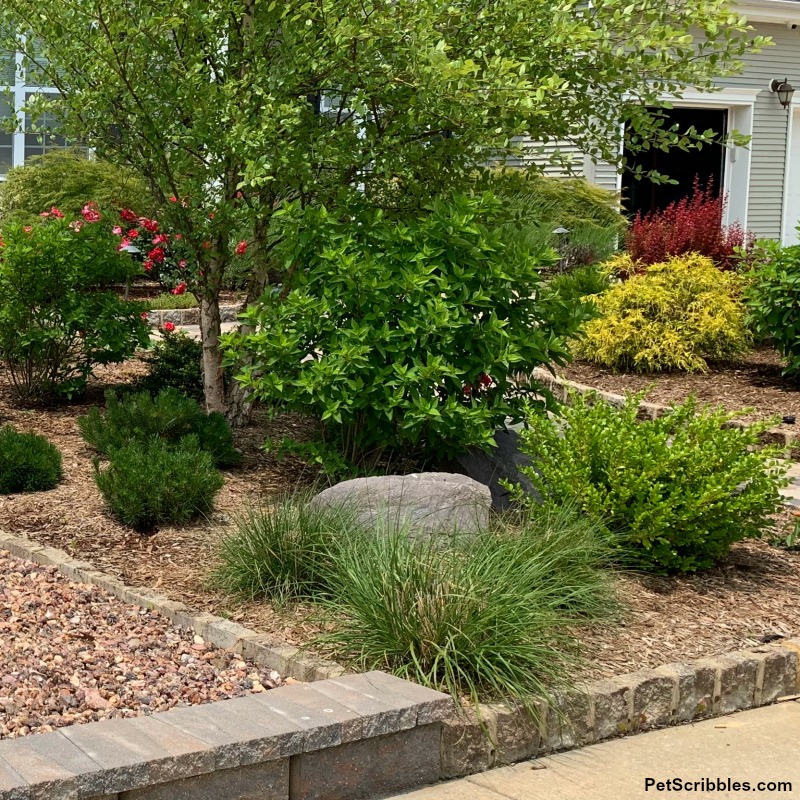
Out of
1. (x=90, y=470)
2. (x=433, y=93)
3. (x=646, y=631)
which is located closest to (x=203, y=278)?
(x=90, y=470)

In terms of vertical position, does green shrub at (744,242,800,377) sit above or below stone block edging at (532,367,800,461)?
above

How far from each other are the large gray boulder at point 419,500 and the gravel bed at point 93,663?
1018mm

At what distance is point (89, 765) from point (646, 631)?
2.27 meters

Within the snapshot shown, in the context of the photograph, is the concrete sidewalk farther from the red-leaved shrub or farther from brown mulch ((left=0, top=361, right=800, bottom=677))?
the red-leaved shrub

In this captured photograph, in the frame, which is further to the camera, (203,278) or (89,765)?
(203,278)

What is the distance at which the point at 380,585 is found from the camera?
425 centimetres

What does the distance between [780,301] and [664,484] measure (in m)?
5.41

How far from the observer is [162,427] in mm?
Answer: 6676

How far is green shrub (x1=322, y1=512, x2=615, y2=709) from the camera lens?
3930 mm

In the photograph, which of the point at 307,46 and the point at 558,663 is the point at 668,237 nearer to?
the point at 307,46

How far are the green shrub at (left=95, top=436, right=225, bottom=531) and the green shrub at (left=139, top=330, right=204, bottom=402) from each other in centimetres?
212

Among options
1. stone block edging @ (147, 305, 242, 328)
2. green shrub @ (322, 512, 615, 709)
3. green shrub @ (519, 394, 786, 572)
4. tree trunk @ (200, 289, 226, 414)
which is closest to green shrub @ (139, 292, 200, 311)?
stone block edging @ (147, 305, 242, 328)

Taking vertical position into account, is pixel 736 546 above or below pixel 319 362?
below

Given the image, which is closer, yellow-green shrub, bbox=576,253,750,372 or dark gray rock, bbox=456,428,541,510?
dark gray rock, bbox=456,428,541,510
